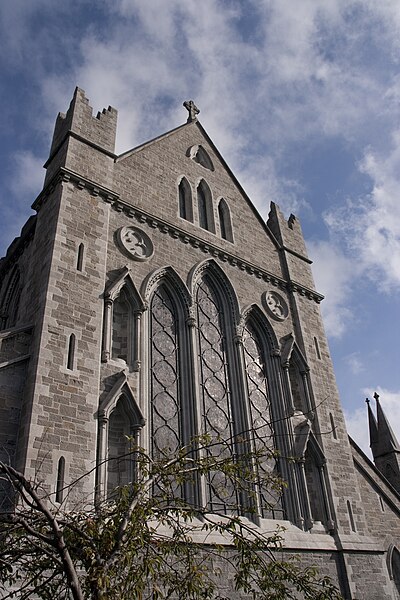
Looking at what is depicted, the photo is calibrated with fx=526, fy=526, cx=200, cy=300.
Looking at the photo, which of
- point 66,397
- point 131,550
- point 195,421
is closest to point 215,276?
point 195,421

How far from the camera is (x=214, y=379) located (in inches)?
517

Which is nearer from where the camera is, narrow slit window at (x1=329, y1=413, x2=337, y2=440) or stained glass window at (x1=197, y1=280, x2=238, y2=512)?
stained glass window at (x1=197, y1=280, x2=238, y2=512)

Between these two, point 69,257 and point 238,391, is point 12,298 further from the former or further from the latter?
point 238,391

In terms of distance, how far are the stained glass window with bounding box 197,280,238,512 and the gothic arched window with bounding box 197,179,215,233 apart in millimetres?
2207

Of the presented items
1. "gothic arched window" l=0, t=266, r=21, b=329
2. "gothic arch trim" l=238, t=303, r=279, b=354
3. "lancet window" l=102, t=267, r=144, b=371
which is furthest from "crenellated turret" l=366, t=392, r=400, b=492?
"gothic arched window" l=0, t=266, r=21, b=329

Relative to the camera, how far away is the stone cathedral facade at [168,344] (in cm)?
957

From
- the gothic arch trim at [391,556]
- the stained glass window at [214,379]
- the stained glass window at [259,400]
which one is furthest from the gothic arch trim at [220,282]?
the gothic arch trim at [391,556]

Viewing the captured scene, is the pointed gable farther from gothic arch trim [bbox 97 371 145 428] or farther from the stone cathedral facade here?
gothic arch trim [bbox 97 371 145 428]

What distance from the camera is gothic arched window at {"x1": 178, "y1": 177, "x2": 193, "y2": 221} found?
15586mm

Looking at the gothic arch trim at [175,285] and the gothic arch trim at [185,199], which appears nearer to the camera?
the gothic arch trim at [175,285]

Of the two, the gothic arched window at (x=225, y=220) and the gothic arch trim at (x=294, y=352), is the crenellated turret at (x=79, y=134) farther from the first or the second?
the gothic arch trim at (x=294, y=352)

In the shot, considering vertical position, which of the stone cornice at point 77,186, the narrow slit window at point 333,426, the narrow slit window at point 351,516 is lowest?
the narrow slit window at point 351,516

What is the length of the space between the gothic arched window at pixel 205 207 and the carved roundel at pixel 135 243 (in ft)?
9.67

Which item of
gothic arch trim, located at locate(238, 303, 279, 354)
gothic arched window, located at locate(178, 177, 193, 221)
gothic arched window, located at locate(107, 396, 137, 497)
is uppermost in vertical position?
gothic arched window, located at locate(178, 177, 193, 221)
